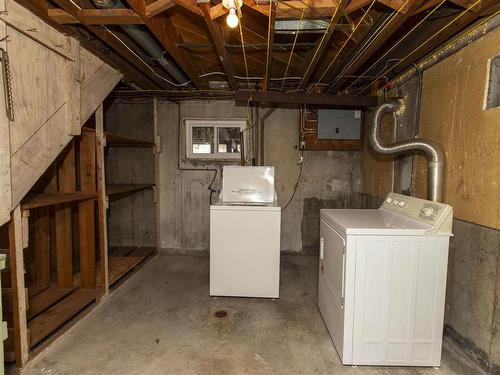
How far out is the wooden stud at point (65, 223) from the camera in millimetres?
2441

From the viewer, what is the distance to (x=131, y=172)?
3803 mm

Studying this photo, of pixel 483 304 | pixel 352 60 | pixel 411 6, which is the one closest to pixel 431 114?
pixel 352 60

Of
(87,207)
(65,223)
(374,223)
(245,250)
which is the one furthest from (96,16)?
(374,223)

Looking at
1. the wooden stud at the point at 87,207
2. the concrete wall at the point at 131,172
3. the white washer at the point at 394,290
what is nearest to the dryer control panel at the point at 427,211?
the white washer at the point at 394,290

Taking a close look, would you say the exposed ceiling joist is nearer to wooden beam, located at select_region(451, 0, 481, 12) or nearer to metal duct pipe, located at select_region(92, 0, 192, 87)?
wooden beam, located at select_region(451, 0, 481, 12)

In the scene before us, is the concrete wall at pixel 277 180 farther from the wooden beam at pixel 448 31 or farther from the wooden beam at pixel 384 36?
the wooden beam at pixel 448 31

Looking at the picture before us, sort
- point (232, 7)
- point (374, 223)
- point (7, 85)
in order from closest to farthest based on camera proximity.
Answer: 1. point (232, 7)
2. point (7, 85)
3. point (374, 223)

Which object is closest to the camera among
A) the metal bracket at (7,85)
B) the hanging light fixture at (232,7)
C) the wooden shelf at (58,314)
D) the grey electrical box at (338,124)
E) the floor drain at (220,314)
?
the hanging light fixture at (232,7)

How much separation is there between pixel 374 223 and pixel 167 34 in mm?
1952

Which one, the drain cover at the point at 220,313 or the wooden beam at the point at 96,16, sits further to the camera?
the drain cover at the point at 220,313

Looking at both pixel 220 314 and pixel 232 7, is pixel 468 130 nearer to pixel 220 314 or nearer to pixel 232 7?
Answer: pixel 232 7

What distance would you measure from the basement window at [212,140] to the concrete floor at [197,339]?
1.75 metres

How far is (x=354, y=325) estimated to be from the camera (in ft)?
5.51

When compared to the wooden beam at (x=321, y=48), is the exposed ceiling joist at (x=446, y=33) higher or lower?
higher
